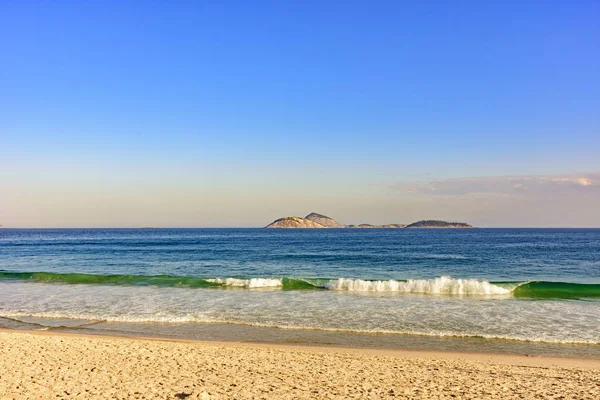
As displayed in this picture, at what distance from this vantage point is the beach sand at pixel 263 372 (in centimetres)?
768

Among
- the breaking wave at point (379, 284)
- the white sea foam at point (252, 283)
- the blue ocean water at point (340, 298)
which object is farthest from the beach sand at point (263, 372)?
the white sea foam at point (252, 283)

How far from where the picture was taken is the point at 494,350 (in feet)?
37.4

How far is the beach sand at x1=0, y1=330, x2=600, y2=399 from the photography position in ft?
25.2

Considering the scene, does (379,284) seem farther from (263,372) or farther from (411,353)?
(263,372)

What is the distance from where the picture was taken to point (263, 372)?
29.7 ft

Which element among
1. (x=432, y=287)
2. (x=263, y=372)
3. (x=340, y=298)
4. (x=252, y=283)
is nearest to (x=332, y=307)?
(x=340, y=298)

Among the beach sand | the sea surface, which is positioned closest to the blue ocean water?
the sea surface

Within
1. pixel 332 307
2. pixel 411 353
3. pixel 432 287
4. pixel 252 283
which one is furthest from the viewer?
pixel 252 283

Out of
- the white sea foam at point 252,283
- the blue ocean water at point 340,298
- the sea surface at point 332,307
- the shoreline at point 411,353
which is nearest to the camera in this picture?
the shoreline at point 411,353

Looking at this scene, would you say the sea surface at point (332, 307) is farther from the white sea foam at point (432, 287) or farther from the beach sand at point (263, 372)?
the beach sand at point (263, 372)

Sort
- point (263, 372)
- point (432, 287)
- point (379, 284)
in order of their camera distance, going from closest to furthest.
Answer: point (263, 372), point (432, 287), point (379, 284)

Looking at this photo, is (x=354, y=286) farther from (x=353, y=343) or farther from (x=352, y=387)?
(x=352, y=387)

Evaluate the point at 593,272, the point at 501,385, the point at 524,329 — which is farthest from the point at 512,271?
the point at 501,385

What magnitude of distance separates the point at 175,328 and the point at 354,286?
1133 centimetres
